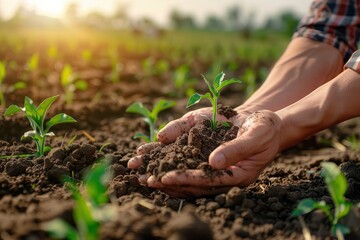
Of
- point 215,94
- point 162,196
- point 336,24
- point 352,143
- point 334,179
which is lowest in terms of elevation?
point 352,143

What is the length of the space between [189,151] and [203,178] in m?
0.20

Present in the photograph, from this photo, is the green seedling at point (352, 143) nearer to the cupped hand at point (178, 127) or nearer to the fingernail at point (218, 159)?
the cupped hand at point (178, 127)

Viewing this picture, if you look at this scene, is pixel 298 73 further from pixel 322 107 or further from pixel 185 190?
pixel 185 190

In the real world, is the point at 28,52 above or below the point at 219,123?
below

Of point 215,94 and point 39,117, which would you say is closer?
point 215,94

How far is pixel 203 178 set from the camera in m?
1.94

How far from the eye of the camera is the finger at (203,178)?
1.91 meters

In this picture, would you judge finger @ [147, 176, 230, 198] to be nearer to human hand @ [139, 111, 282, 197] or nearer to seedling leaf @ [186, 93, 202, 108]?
human hand @ [139, 111, 282, 197]

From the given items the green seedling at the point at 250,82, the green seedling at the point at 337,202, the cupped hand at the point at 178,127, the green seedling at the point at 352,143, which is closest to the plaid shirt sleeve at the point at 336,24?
the green seedling at the point at 352,143

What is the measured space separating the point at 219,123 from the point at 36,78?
12.3ft

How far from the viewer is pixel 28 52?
26.6ft

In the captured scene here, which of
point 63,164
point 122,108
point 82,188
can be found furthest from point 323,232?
point 122,108

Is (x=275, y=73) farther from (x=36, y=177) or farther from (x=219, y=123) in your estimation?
(x=36, y=177)

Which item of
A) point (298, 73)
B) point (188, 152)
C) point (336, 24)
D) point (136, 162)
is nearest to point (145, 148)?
point (136, 162)
